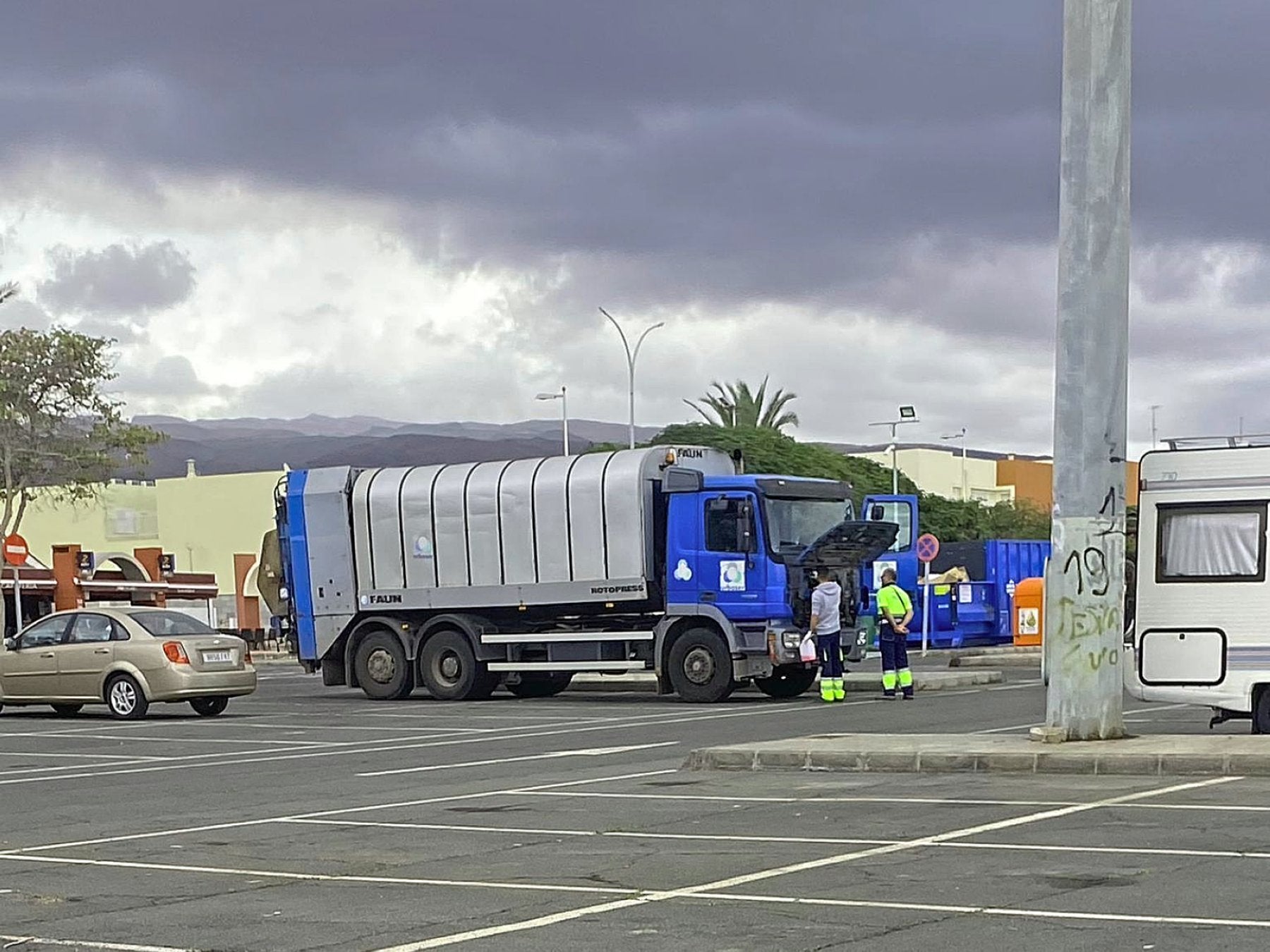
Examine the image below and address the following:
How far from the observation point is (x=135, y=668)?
81.0ft

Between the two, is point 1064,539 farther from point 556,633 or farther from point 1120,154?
point 556,633

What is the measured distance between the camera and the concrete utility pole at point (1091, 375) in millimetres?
15562

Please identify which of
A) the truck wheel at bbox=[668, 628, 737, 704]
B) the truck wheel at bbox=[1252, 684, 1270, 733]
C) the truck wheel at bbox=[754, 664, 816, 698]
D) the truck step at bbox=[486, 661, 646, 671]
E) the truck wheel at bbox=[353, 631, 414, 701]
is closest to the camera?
the truck wheel at bbox=[1252, 684, 1270, 733]

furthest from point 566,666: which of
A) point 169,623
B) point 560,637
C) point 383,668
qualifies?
point 169,623

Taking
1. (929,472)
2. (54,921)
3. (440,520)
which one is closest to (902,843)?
(54,921)

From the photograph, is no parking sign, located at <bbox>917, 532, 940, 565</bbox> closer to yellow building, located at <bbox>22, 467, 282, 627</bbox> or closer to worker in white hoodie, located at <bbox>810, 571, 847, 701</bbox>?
worker in white hoodie, located at <bbox>810, 571, 847, 701</bbox>

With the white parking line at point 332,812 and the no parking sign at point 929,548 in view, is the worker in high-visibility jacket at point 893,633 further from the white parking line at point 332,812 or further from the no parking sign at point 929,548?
the no parking sign at point 929,548

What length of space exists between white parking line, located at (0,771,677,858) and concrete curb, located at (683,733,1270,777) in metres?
0.90

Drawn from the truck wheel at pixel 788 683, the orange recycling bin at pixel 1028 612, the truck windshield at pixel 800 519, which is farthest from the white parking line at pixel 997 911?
the orange recycling bin at pixel 1028 612

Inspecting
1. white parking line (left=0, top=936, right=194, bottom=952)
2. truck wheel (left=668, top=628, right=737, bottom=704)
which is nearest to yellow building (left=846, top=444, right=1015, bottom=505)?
truck wheel (left=668, top=628, right=737, bottom=704)

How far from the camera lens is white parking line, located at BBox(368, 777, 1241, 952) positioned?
8.35 meters

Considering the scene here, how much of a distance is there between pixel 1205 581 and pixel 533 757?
6.29 metres

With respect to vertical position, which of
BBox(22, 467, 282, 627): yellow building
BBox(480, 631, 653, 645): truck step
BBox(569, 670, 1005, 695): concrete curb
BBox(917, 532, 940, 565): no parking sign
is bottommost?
BBox(569, 670, 1005, 695): concrete curb

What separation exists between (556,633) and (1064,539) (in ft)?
43.5
